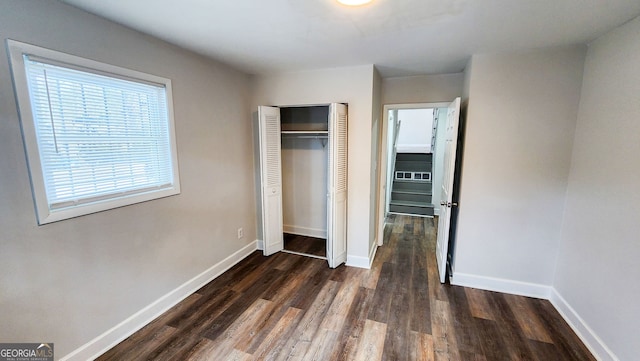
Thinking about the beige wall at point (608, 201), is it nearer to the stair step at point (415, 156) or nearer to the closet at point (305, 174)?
the closet at point (305, 174)

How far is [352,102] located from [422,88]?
1.10 m

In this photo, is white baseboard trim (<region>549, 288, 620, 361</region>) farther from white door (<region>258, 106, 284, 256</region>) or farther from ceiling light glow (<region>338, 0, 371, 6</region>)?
white door (<region>258, 106, 284, 256</region>)

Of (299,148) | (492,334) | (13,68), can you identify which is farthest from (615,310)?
(13,68)

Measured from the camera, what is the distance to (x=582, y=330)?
2.07 meters

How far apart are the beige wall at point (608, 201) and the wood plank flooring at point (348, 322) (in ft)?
1.17

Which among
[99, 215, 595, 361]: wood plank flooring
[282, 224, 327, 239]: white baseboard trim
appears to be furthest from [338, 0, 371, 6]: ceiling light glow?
[282, 224, 327, 239]: white baseboard trim

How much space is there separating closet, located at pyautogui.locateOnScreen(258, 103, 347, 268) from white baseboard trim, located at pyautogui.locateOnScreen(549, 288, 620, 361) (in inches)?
85.7

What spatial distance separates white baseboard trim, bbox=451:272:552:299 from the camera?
2.61 metres

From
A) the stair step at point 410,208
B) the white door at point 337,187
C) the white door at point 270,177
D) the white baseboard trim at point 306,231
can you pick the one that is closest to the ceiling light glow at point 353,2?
the white door at point 337,187

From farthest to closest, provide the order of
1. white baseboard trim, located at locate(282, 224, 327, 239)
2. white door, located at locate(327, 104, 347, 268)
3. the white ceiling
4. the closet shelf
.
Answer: white baseboard trim, located at locate(282, 224, 327, 239), the closet shelf, white door, located at locate(327, 104, 347, 268), the white ceiling

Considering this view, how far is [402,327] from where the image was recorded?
2.20 meters

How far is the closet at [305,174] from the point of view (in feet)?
10.0

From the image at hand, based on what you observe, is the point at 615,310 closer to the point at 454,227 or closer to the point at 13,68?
the point at 454,227

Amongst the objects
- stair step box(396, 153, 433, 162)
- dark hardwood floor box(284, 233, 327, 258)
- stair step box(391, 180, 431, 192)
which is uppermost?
stair step box(396, 153, 433, 162)
